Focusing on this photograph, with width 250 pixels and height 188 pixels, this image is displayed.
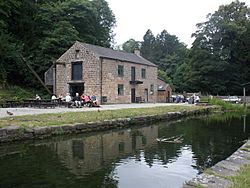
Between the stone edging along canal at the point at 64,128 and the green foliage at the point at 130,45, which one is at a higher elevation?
the green foliage at the point at 130,45

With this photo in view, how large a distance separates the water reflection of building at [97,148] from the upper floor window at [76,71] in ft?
73.7

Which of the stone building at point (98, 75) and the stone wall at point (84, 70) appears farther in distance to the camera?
the stone building at point (98, 75)

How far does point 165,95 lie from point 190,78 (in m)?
11.3

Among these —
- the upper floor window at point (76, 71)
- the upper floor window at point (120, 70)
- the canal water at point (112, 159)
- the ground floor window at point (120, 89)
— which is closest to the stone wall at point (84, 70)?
the upper floor window at point (76, 71)

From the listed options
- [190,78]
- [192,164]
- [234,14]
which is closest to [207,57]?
[190,78]

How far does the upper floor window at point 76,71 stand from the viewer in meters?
37.7

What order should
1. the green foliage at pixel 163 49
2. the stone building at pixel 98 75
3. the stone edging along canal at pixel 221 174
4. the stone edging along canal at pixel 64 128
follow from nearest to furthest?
the stone edging along canal at pixel 221 174 < the stone edging along canal at pixel 64 128 < the stone building at pixel 98 75 < the green foliage at pixel 163 49

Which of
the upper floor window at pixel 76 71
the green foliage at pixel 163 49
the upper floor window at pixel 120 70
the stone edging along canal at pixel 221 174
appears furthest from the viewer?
the green foliage at pixel 163 49

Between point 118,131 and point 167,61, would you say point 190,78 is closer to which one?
point 167,61

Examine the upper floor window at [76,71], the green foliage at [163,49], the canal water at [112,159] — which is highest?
the green foliage at [163,49]

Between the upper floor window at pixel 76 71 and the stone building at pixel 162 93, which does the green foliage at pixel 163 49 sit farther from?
the upper floor window at pixel 76 71

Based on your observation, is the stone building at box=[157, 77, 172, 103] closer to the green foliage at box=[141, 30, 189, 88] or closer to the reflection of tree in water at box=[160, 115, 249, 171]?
the green foliage at box=[141, 30, 189, 88]

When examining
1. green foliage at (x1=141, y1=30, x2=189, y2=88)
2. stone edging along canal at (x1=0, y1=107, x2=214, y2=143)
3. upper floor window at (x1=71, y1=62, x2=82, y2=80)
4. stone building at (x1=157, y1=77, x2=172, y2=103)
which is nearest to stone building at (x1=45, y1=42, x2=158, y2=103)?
upper floor window at (x1=71, y1=62, x2=82, y2=80)

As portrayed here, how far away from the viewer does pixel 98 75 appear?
35.9m
